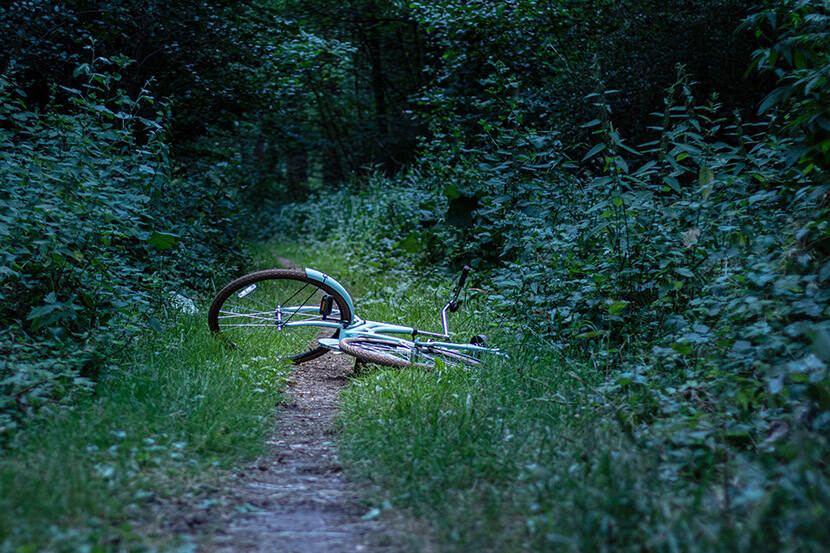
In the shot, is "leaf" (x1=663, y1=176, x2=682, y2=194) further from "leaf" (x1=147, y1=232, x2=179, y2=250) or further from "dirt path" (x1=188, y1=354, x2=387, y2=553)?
"leaf" (x1=147, y1=232, x2=179, y2=250)

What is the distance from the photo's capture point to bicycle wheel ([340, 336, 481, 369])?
15.9ft

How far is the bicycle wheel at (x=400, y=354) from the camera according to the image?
15.9 ft

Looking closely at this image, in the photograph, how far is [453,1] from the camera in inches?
465

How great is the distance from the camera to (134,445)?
3174 millimetres

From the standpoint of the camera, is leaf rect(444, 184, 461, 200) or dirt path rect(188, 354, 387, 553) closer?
dirt path rect(188, 354, 387, 553)

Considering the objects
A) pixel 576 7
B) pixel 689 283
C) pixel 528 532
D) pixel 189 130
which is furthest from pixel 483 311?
pixel 576 7

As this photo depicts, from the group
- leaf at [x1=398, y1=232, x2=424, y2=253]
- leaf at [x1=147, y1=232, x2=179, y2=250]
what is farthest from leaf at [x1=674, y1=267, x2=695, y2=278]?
leaf at [x1=398, y1=232, x2=424, y2=253]

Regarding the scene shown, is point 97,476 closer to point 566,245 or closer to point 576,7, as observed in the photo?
point 566,245

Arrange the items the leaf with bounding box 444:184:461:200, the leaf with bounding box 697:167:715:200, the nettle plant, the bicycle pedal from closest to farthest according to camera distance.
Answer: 1. the nettle plant
2. the leaf with bounding box 697:167:715:200
3. the bicycle pedal
4. the leaf with bounding box 444:184:461:200

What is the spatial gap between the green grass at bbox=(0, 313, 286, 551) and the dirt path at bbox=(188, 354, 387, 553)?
159 mm

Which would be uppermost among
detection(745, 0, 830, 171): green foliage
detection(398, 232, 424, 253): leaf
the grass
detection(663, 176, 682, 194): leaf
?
detection(745, 0, 830, 171): green foliage

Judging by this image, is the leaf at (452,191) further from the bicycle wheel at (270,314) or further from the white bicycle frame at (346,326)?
the white bicycle frame at (346,326)

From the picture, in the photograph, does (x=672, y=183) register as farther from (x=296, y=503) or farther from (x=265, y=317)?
(x=265, y=317)

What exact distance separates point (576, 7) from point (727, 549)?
10514 mm
